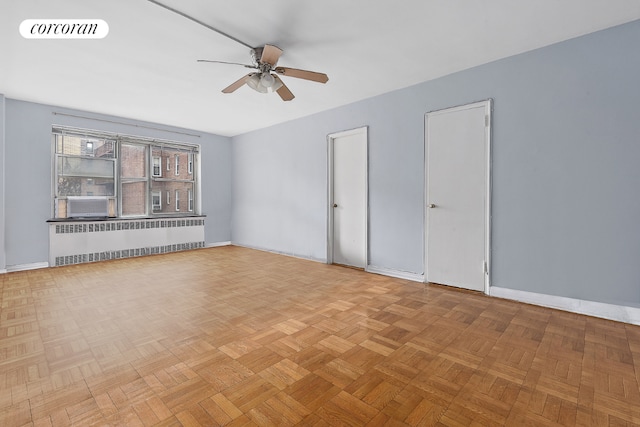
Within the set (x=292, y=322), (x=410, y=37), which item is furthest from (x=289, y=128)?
(x=292, y=322)

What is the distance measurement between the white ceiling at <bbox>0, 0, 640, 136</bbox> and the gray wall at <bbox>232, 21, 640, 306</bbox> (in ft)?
0.81

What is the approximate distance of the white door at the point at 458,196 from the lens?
3448 mm

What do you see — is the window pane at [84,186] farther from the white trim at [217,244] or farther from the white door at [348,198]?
the white door at [348,198]

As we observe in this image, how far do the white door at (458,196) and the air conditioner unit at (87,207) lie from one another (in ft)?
19.4

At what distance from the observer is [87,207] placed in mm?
5434

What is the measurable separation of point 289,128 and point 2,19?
156 inches

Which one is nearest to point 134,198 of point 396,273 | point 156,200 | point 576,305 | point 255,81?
point 156,200

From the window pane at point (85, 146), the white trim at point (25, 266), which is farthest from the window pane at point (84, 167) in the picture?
the white trim at point (25, 266)

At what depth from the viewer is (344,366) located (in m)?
1.92

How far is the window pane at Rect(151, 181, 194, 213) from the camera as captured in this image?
6367mm

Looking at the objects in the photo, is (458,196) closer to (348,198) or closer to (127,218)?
(348,198)

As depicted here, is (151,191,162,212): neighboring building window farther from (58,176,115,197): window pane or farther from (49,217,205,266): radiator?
(58,176,115,197): window pane

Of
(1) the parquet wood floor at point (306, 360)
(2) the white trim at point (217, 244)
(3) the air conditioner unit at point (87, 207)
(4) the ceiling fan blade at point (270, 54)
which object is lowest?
(1) the parquet wood floor at point (306, 360)

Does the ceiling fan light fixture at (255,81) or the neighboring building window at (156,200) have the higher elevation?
the ceiling fan light fixture at (255,81)
